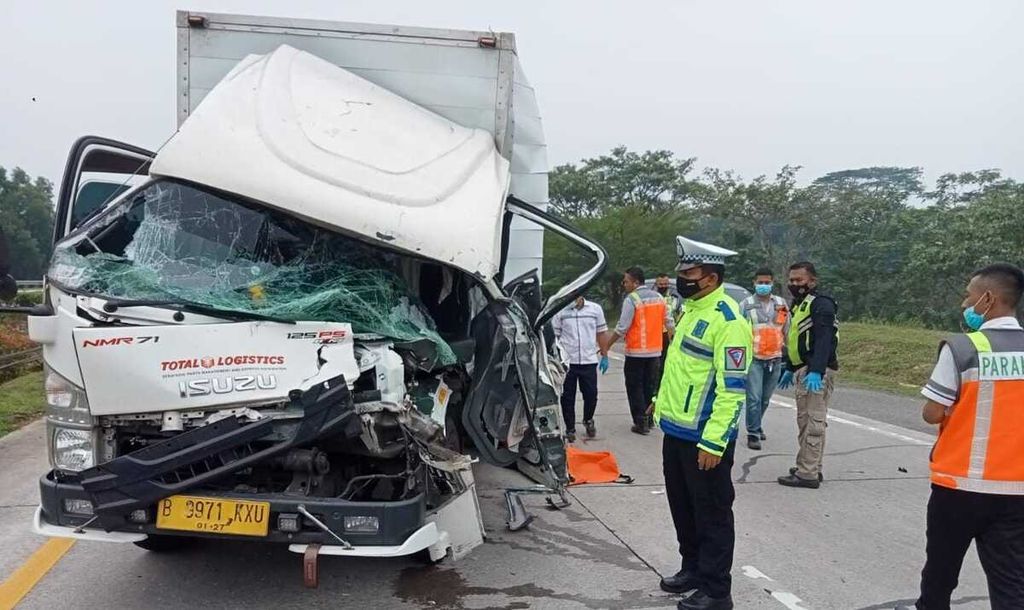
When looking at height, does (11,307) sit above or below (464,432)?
above

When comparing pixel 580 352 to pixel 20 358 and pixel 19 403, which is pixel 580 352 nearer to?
pixel 19 403

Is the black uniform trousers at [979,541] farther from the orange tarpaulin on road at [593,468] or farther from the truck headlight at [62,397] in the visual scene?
the truck headlight at [62,397]

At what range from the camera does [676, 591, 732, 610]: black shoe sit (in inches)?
149

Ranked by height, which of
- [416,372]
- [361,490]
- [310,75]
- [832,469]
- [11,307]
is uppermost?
[310,75]

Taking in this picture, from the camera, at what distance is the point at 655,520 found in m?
5.35

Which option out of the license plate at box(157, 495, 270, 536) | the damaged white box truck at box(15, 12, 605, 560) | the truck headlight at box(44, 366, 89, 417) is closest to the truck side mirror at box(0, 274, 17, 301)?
the damaged white box truck at box(15, 12, 605, 560)

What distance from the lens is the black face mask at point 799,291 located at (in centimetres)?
A: 629

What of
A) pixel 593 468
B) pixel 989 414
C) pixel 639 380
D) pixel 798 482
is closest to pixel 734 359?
pixel 989 414

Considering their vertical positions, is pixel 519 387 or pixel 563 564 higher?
pixel 519 387

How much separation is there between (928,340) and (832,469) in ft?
31.3

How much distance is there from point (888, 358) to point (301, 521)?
12.9 meters

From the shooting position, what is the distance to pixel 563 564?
178 inches

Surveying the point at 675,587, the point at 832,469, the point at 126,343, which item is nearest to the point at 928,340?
the point at 832,469

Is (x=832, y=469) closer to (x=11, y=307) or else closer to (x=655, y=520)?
(x=655, y=520)
